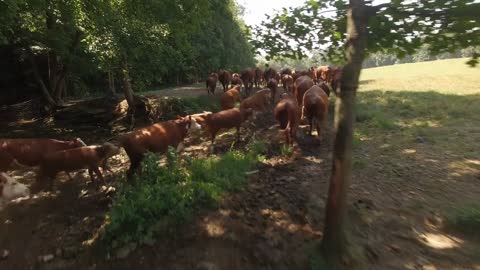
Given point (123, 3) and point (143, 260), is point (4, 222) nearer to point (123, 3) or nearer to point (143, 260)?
point (143, 260)

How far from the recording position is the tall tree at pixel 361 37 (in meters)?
3.74

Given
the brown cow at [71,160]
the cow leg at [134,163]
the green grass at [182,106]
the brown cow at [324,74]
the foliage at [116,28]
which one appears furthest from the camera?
the brown cow at [324,74]

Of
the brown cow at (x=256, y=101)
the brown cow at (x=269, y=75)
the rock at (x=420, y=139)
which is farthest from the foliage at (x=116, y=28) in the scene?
the brown cow at (x=269, y=75)

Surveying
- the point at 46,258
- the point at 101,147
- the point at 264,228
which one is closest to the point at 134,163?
the point at 101,147

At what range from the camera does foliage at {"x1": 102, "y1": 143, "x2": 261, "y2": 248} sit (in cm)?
493

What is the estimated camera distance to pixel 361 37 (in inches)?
159

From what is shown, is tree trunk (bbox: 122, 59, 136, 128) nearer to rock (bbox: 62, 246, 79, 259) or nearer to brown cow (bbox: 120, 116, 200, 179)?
brown cow (bbox: 120, 116, 200, 179)

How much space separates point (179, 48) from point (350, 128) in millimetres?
11034

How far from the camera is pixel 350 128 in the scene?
418cm

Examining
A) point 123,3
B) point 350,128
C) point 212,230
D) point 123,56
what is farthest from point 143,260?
point 123,3

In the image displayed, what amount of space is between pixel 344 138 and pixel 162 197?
2696mm

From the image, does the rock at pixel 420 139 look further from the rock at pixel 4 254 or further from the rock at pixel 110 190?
the rock at pixel 4 254

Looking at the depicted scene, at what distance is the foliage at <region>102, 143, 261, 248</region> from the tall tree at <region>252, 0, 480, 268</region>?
1899mm

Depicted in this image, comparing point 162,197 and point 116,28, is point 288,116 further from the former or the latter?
point 116,28
